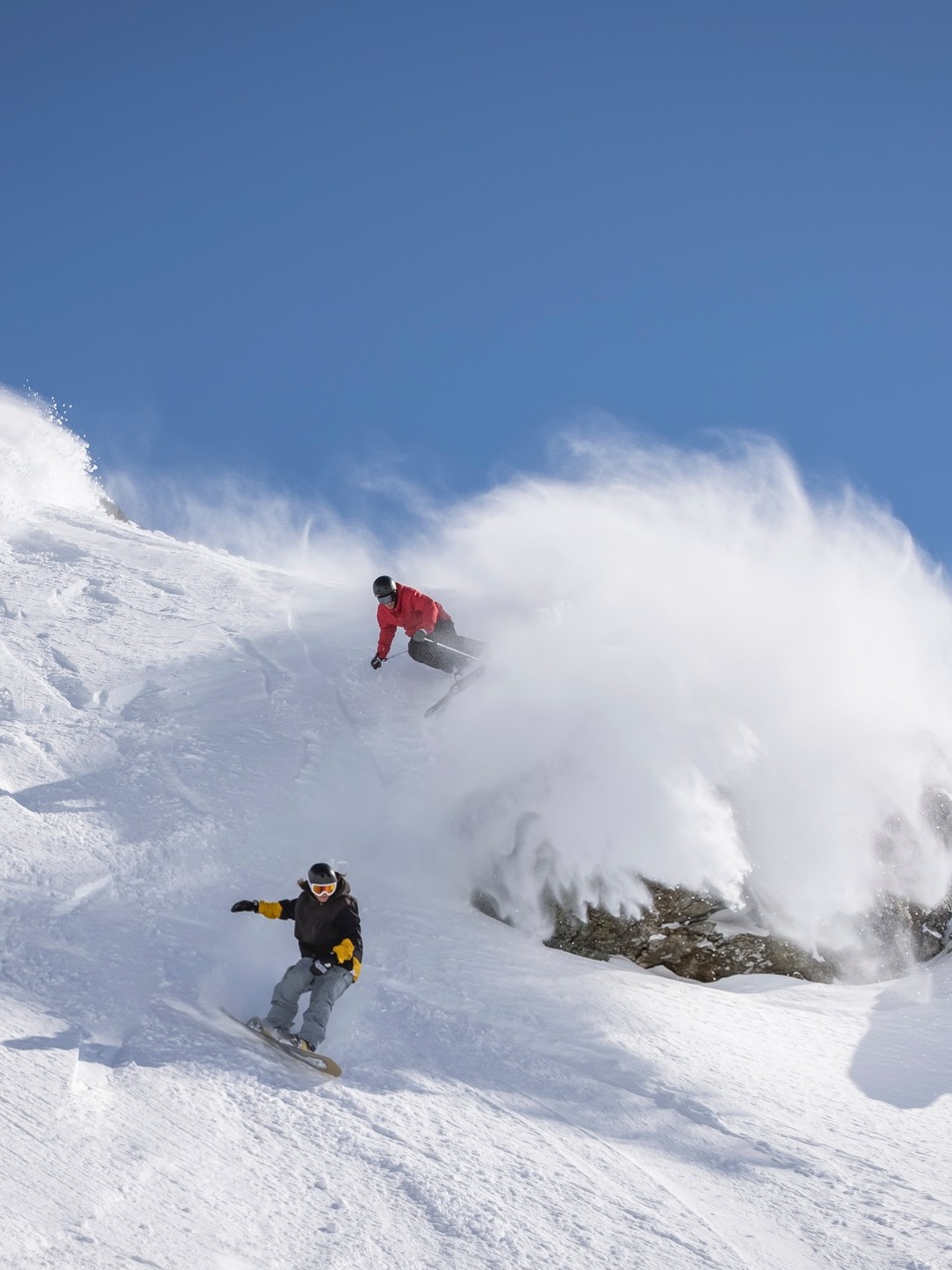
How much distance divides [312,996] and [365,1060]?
0.57 metres

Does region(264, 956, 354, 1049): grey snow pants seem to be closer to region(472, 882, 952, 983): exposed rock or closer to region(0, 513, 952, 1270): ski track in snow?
region(0, 513, 952, 1270): ski track in snow

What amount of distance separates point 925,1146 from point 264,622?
10705 mm

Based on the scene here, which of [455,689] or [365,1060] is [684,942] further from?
[365,1060]

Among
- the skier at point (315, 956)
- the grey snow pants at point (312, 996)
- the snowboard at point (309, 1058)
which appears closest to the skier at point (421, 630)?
the skier at point (315, 956)

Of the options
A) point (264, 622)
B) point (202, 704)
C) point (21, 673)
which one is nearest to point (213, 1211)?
point (202, 704)

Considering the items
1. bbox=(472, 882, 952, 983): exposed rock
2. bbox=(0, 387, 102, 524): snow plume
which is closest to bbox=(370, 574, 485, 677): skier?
bbox=(472, 882, 952, 983): exposed rock

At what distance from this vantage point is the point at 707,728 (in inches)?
373

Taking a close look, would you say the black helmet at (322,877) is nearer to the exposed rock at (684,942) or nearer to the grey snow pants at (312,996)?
the grey snow pants at (312,996)

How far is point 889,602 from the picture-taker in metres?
13.3

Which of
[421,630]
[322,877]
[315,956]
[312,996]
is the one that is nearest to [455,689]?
[421,630]

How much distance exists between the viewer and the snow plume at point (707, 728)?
8672 millimetres

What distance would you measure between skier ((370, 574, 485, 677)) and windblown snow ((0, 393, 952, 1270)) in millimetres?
500

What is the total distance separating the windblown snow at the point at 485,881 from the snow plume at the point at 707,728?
0.17ft

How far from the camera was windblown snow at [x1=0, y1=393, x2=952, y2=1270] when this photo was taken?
4484mm
